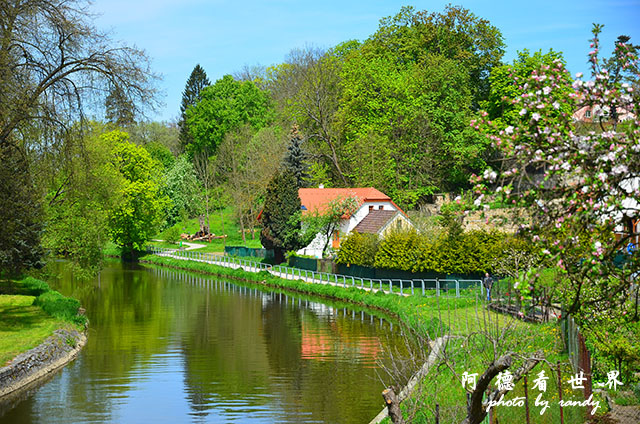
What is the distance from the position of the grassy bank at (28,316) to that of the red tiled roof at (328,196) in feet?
74.1

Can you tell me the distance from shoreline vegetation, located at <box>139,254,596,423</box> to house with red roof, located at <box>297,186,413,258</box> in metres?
6.43

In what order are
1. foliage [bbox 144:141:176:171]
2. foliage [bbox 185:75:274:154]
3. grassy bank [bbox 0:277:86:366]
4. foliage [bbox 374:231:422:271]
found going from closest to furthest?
1. grassy bank [bbox 0:277:86:366]
2. foliage [bbox 374:231:422:271]
3. foliage [bbox 185:75:274:154]
4. foliage [bbox 144:141:176:171]

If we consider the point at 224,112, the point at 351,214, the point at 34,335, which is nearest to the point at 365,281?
the point at 351,214

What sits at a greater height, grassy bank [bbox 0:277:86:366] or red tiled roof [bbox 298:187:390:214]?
red tiled roof [bbox 298:187:390:214]

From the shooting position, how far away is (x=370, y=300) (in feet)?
124

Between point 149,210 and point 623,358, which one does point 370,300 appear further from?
point 149,210

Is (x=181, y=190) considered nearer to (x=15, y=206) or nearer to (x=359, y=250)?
(x=359, y=250)

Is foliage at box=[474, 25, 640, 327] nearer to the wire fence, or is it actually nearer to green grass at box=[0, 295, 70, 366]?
the wire fence

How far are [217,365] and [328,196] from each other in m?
32.7

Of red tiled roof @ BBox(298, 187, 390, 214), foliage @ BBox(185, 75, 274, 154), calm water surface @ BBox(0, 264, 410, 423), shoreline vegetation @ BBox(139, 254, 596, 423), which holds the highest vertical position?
foliage @ BBox(185, 75, 274, 154)

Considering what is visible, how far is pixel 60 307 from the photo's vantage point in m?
31.2

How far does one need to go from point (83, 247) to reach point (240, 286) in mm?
13901

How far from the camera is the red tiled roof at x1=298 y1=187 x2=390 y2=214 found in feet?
182

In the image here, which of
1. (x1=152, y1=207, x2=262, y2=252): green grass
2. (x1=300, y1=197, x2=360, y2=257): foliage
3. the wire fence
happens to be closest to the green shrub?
the wire fence
